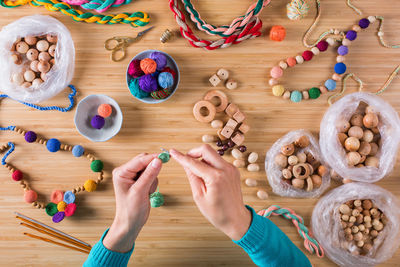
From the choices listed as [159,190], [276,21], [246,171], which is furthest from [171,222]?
[276,21]

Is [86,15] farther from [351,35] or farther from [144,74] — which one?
[351,35]

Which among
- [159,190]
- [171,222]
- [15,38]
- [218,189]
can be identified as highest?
[15,38]

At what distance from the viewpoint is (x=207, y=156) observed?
0.79 metres

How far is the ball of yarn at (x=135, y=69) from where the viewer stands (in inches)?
40.4

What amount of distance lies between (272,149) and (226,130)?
7.8 inches

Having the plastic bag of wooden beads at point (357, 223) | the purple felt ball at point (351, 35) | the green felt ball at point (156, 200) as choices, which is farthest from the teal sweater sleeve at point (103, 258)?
the purple felt ball at point (351, 35)

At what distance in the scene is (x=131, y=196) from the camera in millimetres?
799

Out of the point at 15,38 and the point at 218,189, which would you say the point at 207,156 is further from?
the point at 15,38

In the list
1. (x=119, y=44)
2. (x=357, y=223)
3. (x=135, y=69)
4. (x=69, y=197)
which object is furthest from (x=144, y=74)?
(x=357, y=223)

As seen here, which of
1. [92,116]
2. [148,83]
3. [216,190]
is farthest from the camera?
[92,116]

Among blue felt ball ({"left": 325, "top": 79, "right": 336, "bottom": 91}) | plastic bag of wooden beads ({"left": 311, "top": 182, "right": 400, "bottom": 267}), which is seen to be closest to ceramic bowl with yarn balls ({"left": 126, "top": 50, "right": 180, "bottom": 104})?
blue felt ball ({"left": 325, "top": 79, "right": 336, "bottom": 91})

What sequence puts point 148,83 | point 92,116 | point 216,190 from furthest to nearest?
point 92,116 → point 148,83 → point 216,190

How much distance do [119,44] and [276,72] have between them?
60cm

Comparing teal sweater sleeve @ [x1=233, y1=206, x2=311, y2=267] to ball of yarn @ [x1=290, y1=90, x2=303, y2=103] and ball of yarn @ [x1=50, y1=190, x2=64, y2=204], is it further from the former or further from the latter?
ball of yarn @ [x1=50, y1=190, x2=64, y2=204]
